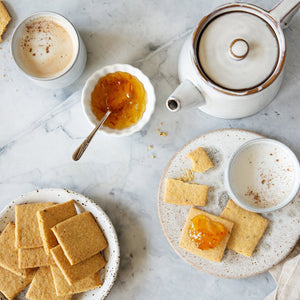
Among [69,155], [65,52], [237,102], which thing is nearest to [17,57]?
[65,52]

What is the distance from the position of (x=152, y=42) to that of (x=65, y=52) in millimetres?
261

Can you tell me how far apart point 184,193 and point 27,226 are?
1.51 feet

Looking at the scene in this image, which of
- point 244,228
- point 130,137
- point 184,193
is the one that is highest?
point 130,137

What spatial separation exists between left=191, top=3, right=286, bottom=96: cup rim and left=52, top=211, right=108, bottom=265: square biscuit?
0.52 meters

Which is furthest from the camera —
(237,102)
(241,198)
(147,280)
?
(147,280)

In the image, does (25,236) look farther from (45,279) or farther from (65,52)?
(65,52)

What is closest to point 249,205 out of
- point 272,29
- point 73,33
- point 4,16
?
point 272,29

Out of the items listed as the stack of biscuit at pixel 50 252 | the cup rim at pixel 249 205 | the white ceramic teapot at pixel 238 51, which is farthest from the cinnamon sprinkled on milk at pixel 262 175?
the stack of biscuit at pixel 50 252

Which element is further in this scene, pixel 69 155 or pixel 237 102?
pixel 69 155

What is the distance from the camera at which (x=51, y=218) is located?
1064mm

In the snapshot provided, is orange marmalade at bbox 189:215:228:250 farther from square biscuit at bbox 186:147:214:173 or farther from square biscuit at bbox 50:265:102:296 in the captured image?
square biscuit at bbox 50:265:102:296

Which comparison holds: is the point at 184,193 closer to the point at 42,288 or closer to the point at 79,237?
the point at 79,237

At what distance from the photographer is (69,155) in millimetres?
1150

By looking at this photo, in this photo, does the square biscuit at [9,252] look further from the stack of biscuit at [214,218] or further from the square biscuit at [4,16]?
the square biscuit at [4,16]
